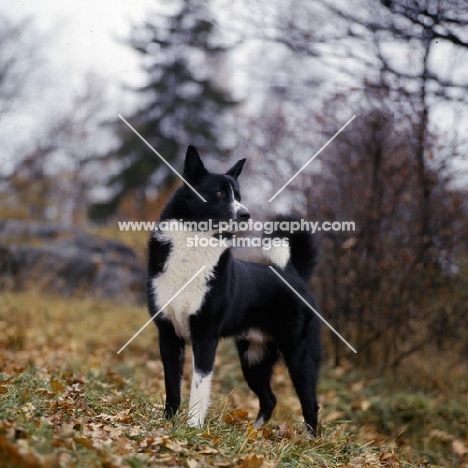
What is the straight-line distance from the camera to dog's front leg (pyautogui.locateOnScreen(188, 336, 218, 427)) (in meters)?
3.58

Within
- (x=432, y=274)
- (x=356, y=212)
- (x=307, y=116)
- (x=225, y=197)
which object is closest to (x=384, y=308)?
(x=432, y=274)

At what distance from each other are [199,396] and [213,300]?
615 mm

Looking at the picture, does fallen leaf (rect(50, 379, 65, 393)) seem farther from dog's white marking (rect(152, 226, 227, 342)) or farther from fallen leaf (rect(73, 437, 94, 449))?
fallen leaf (rect(73, 437, 94, 449))

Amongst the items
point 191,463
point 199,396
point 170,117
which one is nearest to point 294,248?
point 199,396

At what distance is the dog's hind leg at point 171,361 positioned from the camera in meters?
3.69

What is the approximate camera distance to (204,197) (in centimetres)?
379

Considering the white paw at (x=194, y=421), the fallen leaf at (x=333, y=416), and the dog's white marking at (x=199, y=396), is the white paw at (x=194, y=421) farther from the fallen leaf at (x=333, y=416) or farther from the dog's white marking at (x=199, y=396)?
the fallen leaf at (x=333, y=416)

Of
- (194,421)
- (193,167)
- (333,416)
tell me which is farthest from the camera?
(333,416)

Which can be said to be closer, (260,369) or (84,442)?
(84,442)

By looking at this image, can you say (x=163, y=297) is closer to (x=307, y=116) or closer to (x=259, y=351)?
(x=259, y=351)

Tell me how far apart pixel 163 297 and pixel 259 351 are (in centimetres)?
116

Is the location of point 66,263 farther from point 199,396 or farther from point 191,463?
point 191,463

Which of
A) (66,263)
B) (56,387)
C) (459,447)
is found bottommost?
(459,447)

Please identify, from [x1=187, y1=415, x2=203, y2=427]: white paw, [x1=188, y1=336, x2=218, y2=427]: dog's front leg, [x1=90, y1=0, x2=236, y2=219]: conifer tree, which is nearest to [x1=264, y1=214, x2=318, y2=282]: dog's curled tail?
[x1=188, y1=336, x2=218, y2=427]: dog's front leg
